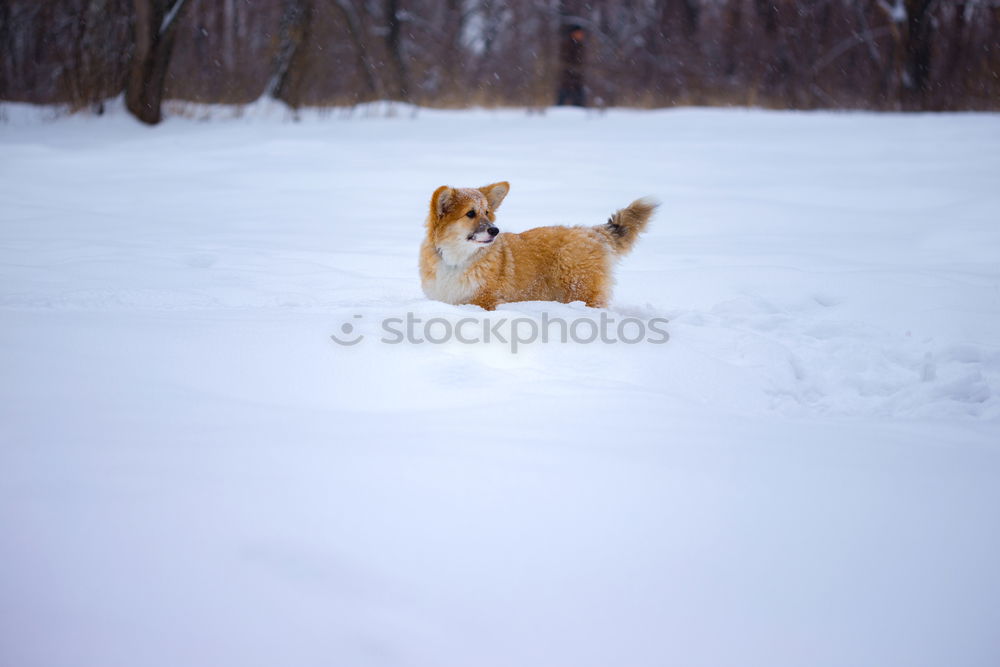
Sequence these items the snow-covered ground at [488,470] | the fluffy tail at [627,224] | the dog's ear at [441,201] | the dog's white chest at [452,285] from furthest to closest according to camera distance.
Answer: the fluffy tail at [627,224]
the dog's white chest at [452,285]
the dog's ear at [441,201]
the snow-covered ground at [488,470]

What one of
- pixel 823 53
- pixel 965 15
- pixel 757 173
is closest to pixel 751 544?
pixel 757 173

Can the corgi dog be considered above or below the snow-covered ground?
above

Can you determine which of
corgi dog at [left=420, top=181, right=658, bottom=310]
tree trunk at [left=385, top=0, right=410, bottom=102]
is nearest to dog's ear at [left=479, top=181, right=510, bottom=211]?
corgi dog at [left=420, top=181, right=658, bottom=310]

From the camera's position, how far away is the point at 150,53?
11750 millimetres

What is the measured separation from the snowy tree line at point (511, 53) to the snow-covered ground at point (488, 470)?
28.5 ft

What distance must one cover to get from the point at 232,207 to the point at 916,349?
6.93m

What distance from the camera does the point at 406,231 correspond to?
295 inches

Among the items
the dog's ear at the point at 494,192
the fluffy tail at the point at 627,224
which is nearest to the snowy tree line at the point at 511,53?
the dog's ear at the point at 494,192

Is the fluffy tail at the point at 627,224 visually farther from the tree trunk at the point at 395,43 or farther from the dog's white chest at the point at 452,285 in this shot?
the tree trunk at the point at 395,43

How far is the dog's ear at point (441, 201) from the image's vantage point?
4.47m

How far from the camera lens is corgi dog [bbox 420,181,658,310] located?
4547 mm

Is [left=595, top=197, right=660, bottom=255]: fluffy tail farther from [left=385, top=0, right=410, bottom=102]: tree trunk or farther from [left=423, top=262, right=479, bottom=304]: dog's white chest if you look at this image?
[left=385, top=0, right=410, bottom=102]: tree trunk

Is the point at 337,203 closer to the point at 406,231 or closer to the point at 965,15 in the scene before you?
the point at 406,231

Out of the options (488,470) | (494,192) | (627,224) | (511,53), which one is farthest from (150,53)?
(511,53)
